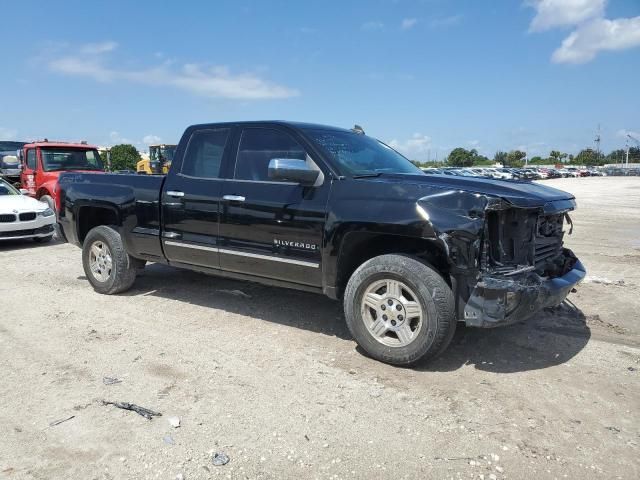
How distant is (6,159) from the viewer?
1327 centimetres

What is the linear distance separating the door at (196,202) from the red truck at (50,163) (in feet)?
28.1

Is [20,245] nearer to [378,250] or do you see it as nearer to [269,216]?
[269,216]

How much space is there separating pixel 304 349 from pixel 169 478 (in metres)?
1.94

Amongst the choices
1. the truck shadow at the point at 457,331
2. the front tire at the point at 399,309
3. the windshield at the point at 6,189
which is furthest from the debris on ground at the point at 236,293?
the windshield at the point at 6,189

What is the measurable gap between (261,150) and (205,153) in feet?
2.43

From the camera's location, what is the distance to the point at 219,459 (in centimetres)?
288

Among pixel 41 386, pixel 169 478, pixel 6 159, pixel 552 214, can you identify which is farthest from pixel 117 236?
pixel 6 159

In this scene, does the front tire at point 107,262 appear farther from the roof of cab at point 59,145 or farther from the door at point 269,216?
the roof of cab at point 59,145

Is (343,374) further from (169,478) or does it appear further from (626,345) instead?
(626,345)

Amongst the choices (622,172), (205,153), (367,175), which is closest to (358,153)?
(367,175)

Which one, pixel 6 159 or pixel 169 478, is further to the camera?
pixel 6 159

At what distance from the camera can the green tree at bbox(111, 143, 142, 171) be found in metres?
38.8

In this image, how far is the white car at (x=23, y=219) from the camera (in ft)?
32.3

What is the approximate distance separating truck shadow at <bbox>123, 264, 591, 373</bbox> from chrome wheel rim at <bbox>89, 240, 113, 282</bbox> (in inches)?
14.6
